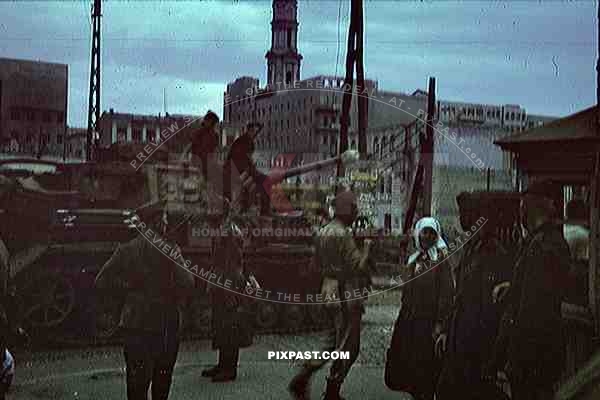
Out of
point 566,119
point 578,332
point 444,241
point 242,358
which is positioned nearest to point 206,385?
point 242,358

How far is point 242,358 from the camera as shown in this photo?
526cm

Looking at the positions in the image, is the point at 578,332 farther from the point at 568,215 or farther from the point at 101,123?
the point at 101,123

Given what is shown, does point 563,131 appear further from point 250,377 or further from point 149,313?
point 149,313

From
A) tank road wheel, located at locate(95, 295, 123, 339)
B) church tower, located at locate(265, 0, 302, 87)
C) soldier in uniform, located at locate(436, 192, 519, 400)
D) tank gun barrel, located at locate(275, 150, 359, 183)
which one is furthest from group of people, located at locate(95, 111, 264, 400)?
soldier in uniform, located at locate(436, 192, 519, 400)

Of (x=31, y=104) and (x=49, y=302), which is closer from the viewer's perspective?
(x=31, y=104)

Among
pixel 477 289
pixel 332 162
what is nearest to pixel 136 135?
pixel 332 162

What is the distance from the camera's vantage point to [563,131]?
511 centimetres

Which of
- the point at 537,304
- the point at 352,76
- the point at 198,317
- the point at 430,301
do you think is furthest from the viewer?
the point at 352,76

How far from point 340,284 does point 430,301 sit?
505mm

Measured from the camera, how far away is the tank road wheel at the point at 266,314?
17.3ft

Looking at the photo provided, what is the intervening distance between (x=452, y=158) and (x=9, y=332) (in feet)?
8.77

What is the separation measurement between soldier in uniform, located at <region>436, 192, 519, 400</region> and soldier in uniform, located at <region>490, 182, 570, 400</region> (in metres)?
0.09

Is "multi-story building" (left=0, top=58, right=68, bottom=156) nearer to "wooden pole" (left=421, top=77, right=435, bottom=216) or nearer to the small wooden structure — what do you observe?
"wooden pole" (left=421, top=77, right=435, bottom=216)

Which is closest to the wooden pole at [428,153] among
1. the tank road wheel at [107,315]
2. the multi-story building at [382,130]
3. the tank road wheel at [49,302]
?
the multi-story building at [382,130]
